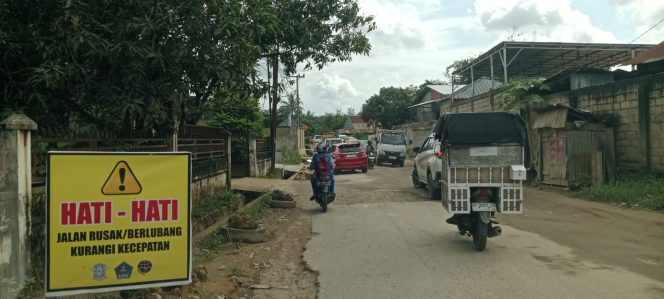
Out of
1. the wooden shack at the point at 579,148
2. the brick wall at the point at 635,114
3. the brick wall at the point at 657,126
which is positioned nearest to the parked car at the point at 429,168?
the wooden shack at the point at 579,148

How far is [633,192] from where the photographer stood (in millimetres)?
11852

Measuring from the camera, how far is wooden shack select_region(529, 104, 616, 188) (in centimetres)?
1384

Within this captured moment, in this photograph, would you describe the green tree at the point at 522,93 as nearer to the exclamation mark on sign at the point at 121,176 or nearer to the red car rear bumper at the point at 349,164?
the red car rear bumper at the point at 349,164

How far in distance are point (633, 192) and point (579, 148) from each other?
2.49 metres

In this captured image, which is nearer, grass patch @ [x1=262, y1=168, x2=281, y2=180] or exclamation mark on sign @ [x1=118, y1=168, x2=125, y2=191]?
exclamation mark on sign @ [x1=118, y1=168, x2=125, y2=191]

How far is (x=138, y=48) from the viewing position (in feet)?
20.2

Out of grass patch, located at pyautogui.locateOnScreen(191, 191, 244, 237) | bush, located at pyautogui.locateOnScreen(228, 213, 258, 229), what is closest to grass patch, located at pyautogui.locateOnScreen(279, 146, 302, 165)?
grass patch, located at pyautogui.locateOnScreen(191, 191, 244, 237)

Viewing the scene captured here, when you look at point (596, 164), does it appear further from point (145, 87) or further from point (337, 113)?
point (337, 113)

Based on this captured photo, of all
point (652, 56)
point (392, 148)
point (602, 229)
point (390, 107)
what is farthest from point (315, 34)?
point (390, 107)

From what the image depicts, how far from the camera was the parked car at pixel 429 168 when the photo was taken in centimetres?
1324

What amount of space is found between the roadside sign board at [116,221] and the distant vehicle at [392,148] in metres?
25.7

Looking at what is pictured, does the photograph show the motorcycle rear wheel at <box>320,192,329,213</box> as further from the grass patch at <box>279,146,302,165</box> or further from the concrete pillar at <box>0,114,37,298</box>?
the grass patch at <box>279,146,302,165</box>

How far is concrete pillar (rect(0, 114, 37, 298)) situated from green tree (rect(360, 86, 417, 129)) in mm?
58166

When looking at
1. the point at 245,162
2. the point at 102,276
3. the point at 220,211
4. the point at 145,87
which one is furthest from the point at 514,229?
the point at 245,162
